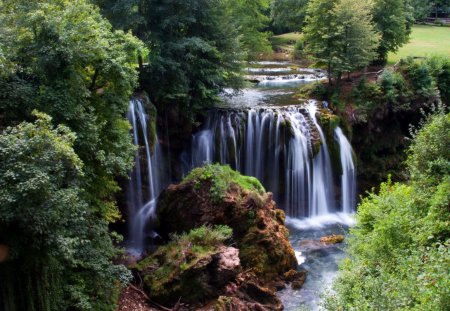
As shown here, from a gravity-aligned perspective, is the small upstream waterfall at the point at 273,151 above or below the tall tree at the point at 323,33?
below

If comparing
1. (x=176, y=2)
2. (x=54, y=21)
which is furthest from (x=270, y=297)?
(x=176, y=2)

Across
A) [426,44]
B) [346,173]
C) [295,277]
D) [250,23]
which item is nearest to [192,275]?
[295,277]

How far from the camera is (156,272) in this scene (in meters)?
Result: 13.9

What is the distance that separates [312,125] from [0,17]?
1447cm

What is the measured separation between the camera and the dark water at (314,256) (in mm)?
14242

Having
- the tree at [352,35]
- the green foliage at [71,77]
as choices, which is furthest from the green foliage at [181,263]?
the tree at [352,35]

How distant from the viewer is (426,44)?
39219mm

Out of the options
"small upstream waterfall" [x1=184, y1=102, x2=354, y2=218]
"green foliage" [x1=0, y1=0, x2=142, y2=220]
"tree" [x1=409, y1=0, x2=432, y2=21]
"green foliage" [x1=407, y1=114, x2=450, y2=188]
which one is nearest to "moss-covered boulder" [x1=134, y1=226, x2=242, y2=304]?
"green foliage" [x1=0, y1=0, x2=142, y2=220]

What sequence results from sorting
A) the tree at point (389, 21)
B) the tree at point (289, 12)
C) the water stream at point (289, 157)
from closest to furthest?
1. the water stream at point (289, 157)
2. the tree at point (389, 21)
3. the tree at point (289, 12)

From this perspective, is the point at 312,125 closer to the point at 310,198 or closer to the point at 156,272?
the point at 310,198

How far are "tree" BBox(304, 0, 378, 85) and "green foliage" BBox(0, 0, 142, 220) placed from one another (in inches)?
557

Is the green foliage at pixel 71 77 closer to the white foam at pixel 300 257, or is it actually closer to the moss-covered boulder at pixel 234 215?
the moss-covered boulder at pixel 234 215

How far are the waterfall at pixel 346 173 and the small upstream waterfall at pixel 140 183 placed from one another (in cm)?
952

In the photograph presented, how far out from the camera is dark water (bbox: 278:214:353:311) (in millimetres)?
14242
